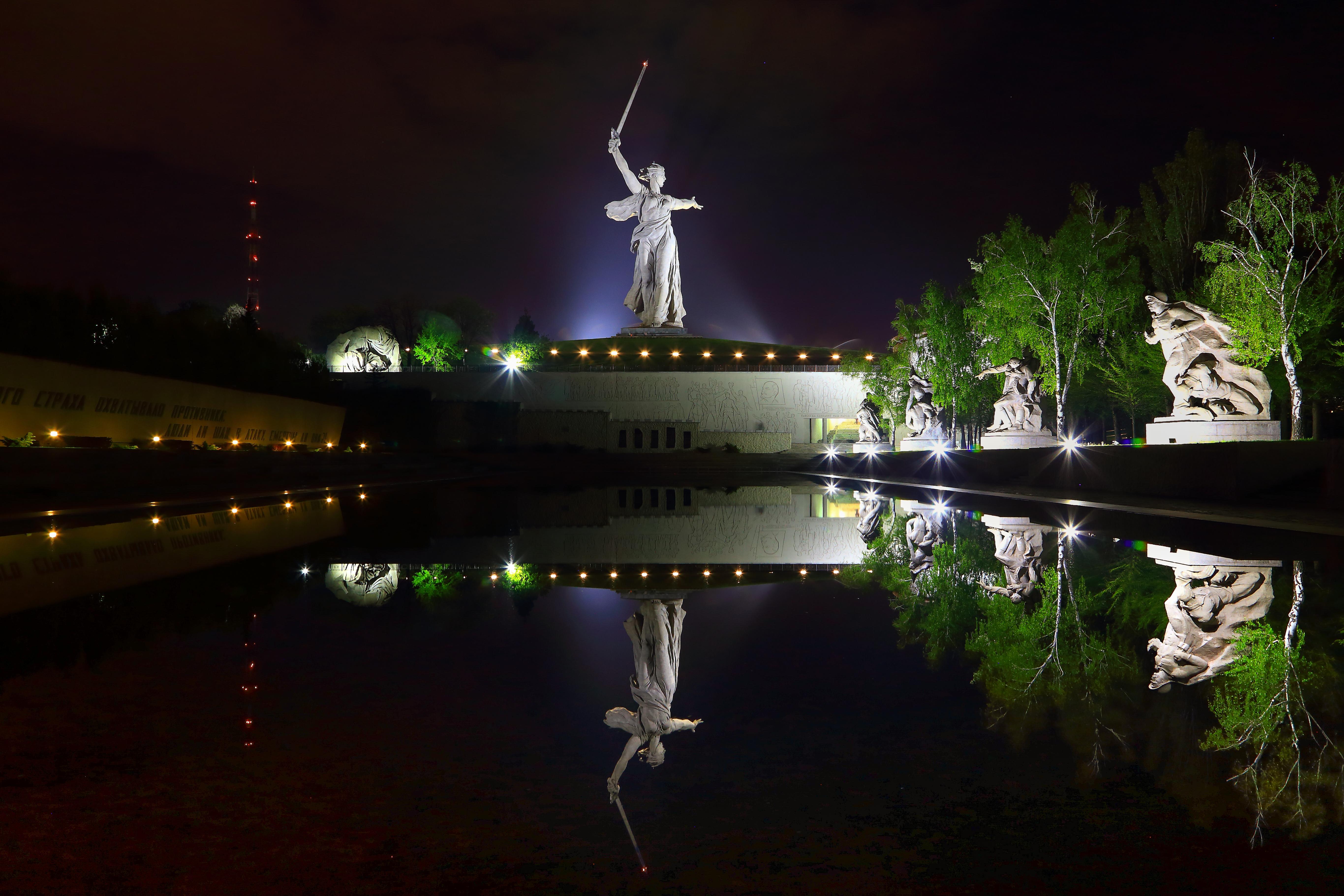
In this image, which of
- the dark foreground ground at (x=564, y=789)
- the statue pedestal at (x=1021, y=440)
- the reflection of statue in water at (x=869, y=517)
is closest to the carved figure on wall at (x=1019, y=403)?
the statue pedestal at (x=1021, y=440)

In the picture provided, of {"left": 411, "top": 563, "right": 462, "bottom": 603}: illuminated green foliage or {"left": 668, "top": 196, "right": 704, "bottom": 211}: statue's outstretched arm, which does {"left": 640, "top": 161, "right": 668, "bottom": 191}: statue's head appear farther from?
{"left": 411, "top": 563, "right": 462, "bottom": 603}: illuminated green foliage

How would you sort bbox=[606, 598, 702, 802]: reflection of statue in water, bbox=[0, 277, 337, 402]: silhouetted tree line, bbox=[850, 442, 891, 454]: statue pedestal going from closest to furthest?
1. bbox=[606, 598, 702, 802]: reflection of statue in water
2. bbox=[0, 277, 337, 402]: silhouetted tree line
3. bbox=[850, 442, 891, 454]: statue pedestal

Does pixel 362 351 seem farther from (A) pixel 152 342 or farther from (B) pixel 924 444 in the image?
(B) pixel 924 444

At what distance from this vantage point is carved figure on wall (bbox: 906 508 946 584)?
10430 millimetres

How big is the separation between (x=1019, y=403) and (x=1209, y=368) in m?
9.12

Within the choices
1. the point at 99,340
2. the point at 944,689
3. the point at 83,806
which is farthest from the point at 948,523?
the point at 99,340

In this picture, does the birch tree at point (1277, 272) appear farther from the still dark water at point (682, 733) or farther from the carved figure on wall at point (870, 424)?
the carved figure on wall at point (870, 424)

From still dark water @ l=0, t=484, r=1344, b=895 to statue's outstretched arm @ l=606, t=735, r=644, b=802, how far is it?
0.13 feet

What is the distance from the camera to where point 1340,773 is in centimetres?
364

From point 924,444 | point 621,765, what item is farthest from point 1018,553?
point 924,444

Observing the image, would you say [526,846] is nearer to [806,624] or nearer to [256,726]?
[256,726]

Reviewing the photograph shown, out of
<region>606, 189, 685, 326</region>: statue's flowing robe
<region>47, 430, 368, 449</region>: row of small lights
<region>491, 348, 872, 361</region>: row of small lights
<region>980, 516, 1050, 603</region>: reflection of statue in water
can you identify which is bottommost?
<region>980, 516, 1050, 603</region>: reflection of statue in water

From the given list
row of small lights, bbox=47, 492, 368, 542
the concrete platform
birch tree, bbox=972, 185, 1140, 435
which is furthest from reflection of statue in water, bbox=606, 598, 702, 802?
birch tree, bbox=972, 185, 1140, 435

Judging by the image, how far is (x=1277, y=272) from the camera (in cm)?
2389
